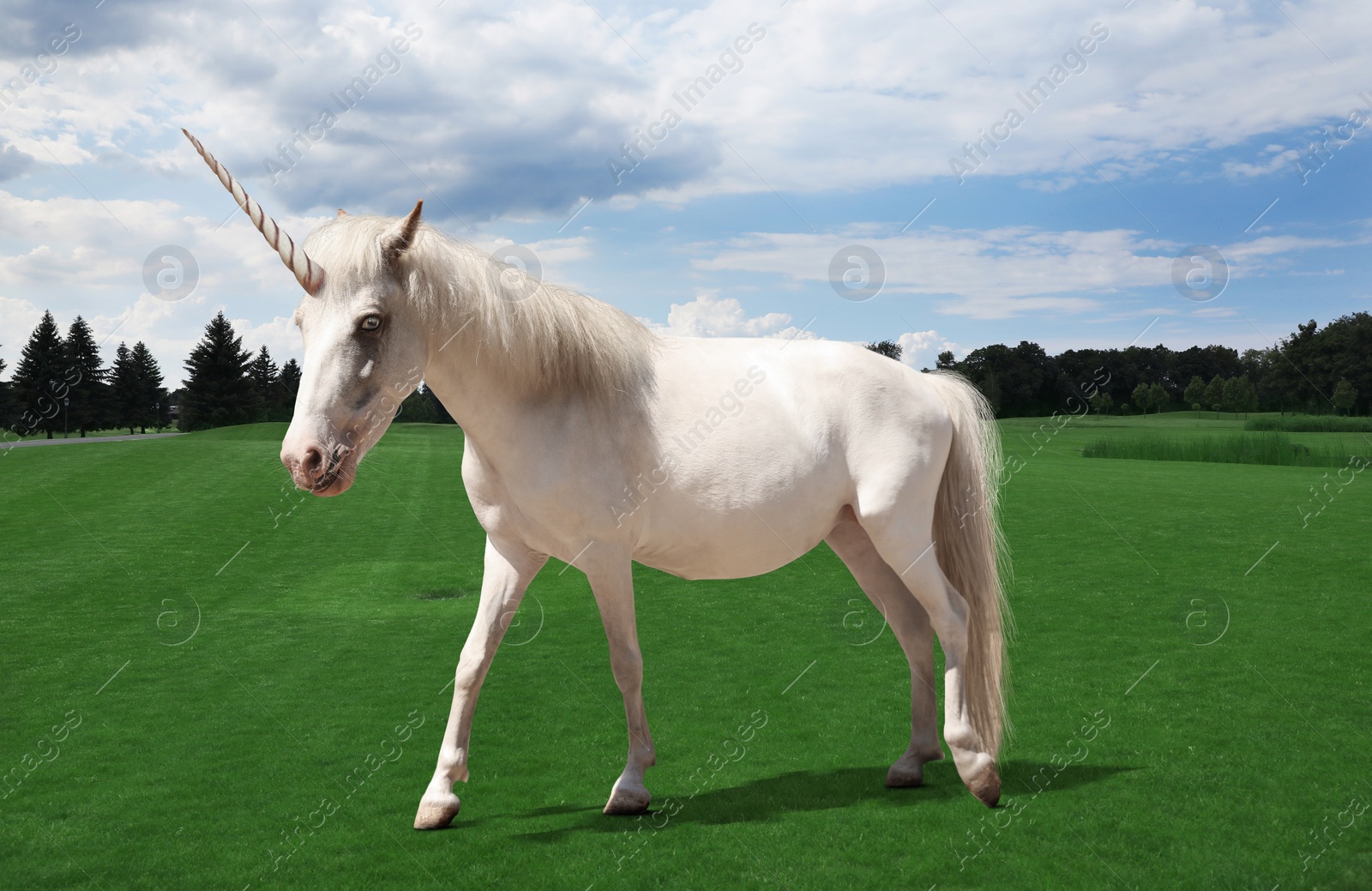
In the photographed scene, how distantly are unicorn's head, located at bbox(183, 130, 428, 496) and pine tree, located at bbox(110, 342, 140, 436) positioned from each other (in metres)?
58.8

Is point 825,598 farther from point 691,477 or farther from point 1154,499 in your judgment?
point 1154,499

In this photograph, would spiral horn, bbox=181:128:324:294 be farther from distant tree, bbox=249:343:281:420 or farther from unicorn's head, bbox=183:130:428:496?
distant tree, bbox=249:343:281:420

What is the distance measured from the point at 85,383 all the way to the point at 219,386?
6948mm

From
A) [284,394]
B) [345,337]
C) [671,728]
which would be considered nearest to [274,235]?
[345,337]

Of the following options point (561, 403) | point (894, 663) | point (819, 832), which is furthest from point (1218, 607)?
point (561, 403)

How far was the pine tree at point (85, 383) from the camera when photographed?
46.6 meters

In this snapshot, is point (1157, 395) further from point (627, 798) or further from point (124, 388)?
point (124, 388)

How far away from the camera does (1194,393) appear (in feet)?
132

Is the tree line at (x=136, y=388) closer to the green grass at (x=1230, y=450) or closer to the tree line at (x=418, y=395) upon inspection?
the tree line at (x=418, y=395)

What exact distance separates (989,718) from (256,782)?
3655 mm

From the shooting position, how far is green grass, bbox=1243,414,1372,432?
104ft

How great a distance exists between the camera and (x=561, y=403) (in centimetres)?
375

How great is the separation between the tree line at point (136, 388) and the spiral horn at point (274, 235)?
44452 millimetres

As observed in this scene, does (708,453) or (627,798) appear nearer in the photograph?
(627,798)
